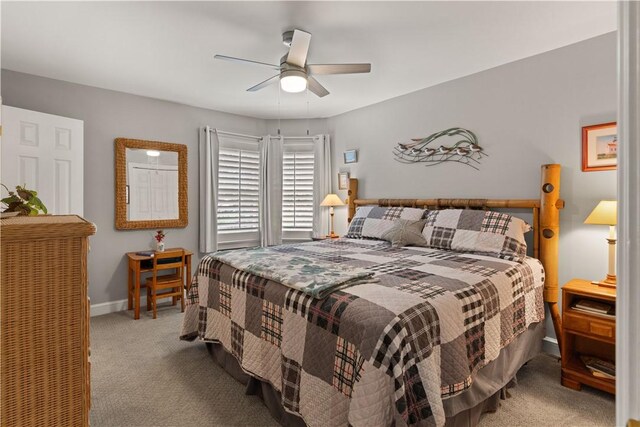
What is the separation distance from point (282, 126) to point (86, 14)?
117 inches

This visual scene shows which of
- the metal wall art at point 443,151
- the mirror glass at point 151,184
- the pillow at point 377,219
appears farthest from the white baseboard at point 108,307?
the metal wall art at point 443,151

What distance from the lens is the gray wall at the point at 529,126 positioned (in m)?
2.62

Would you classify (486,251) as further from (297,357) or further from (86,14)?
(86,14)

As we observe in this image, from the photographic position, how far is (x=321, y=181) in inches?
195

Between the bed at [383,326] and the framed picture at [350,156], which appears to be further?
the framed picture at [350,156]

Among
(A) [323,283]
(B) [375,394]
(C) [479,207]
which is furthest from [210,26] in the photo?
(C) [479,207]

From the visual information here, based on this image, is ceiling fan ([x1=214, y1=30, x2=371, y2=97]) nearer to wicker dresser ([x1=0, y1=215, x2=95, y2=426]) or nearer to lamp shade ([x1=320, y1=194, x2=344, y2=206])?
wicker dresser ([x1=0, y1=215, x2=95, y2=426])

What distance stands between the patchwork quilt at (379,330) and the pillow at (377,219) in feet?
2.89

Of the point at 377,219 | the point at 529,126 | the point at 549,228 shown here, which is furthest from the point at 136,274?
the point at 529,126

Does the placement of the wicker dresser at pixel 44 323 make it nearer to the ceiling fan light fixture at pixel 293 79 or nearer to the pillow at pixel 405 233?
the ceiling fan light fixture at pixel 293 79

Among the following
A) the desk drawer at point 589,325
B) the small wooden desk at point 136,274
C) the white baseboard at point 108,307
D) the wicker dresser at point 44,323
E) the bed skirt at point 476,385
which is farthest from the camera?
the white baseboard at point 108,307

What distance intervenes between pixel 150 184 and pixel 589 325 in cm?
435

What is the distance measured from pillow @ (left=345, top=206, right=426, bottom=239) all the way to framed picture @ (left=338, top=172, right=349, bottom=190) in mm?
953

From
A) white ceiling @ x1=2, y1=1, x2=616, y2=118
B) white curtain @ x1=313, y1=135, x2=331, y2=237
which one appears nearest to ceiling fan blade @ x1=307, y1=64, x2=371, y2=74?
white ceiling @ x1=2, y1=1, x2=616, y2=118
